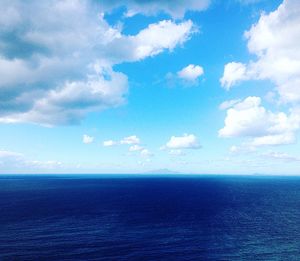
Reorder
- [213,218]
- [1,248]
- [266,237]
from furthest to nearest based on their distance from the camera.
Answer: [213,218]
[266,237]
[1,248]

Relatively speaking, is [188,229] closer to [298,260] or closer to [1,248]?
[298,260]

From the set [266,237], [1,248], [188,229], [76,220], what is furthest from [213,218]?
[1,248]

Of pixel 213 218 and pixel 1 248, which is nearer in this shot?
pixel 1 248

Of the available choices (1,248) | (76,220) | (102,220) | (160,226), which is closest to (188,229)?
(160,226)

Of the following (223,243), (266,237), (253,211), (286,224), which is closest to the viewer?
(223,243)

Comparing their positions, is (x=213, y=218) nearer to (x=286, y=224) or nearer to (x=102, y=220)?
(x=286, y=224)

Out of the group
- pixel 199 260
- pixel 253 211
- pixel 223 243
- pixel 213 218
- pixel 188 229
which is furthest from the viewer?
pixel 253 211

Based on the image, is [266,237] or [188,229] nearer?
[266,237]

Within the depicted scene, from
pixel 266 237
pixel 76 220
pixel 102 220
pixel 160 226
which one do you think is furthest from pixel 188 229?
pixel 76 220

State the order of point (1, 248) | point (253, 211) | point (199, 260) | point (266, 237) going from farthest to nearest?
point (253, 211)
point (266, 237)
point (1, 248)
point (199, 260)
